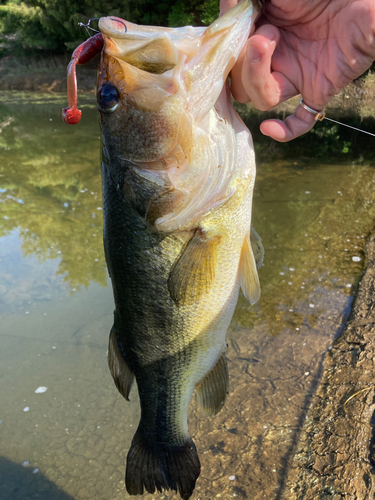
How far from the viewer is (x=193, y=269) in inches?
58.7

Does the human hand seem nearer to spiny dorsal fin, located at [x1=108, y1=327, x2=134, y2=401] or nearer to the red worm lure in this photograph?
the red worm lure

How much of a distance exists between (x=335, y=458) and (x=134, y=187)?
2227mm

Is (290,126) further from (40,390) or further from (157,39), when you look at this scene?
(40,390)

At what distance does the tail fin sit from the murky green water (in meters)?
0.97

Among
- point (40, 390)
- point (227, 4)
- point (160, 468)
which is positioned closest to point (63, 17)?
point (40, 390)

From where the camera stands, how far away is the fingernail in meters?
1.31

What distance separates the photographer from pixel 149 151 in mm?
1387

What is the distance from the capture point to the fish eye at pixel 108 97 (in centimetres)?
134

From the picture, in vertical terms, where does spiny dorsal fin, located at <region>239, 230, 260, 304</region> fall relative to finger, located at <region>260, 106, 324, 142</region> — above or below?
below

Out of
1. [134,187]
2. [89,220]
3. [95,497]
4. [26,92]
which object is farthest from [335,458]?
[26,92]

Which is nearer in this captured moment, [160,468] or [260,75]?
[260,75]

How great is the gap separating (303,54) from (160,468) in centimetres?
184

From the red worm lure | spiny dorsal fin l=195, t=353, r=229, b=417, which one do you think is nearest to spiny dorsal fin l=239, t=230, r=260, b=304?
spiny dorsal fin l=195, t=353, r=229, b=417

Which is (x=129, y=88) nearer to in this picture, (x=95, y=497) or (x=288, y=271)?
(x=95, y=497)
